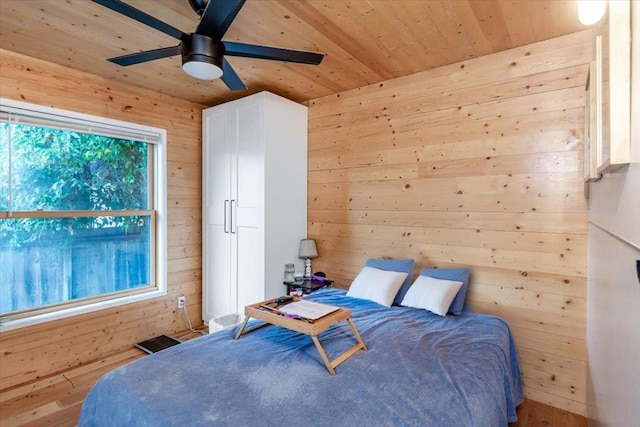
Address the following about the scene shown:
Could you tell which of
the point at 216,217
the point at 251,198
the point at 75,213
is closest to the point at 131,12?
the point at 251,198

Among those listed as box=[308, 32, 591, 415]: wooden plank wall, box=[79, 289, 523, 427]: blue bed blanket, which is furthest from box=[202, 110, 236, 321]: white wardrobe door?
box=[79, 289, 523, 427]: blue bed blanket

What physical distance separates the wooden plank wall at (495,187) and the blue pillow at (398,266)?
13cm

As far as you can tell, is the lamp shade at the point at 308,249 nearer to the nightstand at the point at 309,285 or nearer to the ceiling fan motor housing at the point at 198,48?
the nightstand at the point at 309,285

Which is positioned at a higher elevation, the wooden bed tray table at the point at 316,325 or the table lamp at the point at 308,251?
the table lamp at the point at 308,251

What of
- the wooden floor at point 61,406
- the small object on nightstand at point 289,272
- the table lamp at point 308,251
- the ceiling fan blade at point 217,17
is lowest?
the wooden floor at point 61,406

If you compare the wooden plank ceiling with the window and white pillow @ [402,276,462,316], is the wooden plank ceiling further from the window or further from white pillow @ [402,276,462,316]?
white pillow @ [402,276,462,316]

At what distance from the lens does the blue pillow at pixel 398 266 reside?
2.71 m

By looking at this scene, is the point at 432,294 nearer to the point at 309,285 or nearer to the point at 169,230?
the point at 309,285

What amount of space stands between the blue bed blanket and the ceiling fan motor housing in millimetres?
1555

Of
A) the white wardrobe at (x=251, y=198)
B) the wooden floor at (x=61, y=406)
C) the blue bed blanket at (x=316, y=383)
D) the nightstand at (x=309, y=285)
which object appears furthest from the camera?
the white wardrobe at (x=251, y=198)

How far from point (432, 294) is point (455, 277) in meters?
0.24

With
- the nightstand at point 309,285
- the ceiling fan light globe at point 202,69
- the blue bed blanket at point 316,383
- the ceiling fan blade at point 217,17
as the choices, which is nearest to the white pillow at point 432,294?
the blue bed blanket at point 316,383

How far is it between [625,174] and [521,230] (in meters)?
1.57

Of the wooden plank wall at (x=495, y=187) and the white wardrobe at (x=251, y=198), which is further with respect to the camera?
the white wardrobe at (x=251, y=198)
